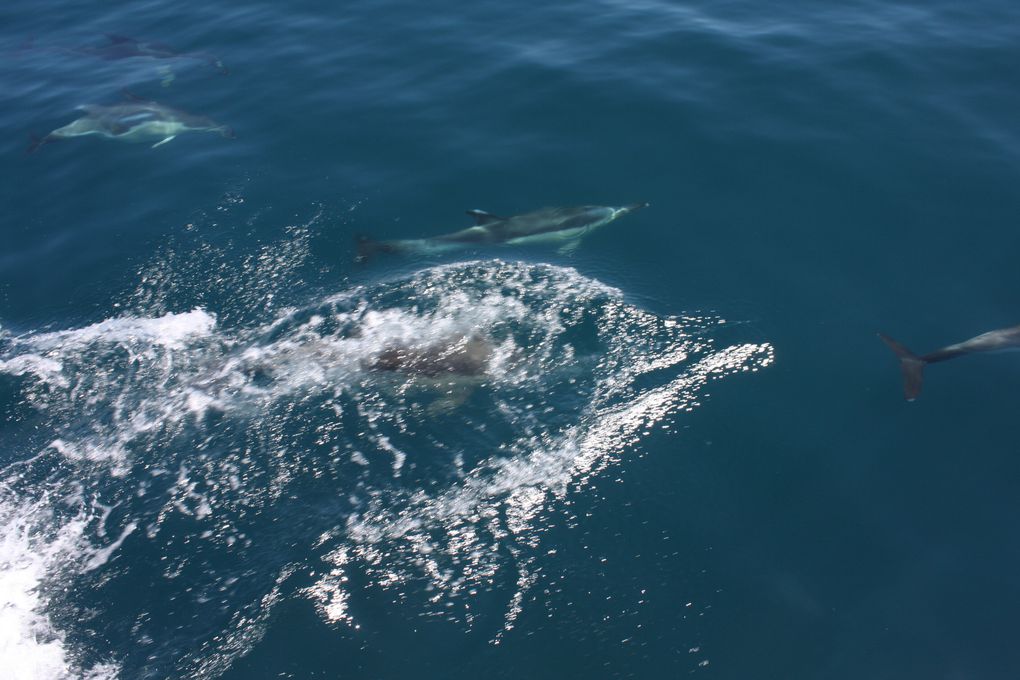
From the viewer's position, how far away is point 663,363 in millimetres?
17719

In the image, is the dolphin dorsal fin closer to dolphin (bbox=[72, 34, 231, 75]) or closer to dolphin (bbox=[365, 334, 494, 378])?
dolphin (bbox=[365, 334, 494, 378])

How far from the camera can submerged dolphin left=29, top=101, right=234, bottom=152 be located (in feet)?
93.1

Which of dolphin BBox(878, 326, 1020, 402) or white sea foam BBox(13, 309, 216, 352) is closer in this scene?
dolphin BBox(878, 326, 1020, 402)

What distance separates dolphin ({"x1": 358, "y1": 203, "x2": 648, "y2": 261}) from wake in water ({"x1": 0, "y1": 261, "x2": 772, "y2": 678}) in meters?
1.04

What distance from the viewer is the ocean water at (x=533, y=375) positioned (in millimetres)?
13367

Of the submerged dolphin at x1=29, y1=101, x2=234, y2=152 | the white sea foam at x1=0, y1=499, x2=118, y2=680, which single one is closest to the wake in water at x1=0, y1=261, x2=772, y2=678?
the white sea foam at x1=0, y1=499, x2=118, y2=680

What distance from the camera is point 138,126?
2856cm

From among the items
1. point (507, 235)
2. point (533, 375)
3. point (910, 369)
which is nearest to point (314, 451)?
point (533, 375)

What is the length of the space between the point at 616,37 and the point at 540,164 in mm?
10518

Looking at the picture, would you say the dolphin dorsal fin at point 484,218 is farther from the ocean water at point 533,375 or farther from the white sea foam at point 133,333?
the white sea foam at point 133,333

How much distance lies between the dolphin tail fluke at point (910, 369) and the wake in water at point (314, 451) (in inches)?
128

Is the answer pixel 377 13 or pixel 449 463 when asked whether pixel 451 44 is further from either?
pixel 449 463

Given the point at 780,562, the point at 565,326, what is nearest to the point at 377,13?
the point at 565,326

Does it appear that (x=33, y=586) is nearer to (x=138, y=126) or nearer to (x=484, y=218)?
(x=484, y=218)
